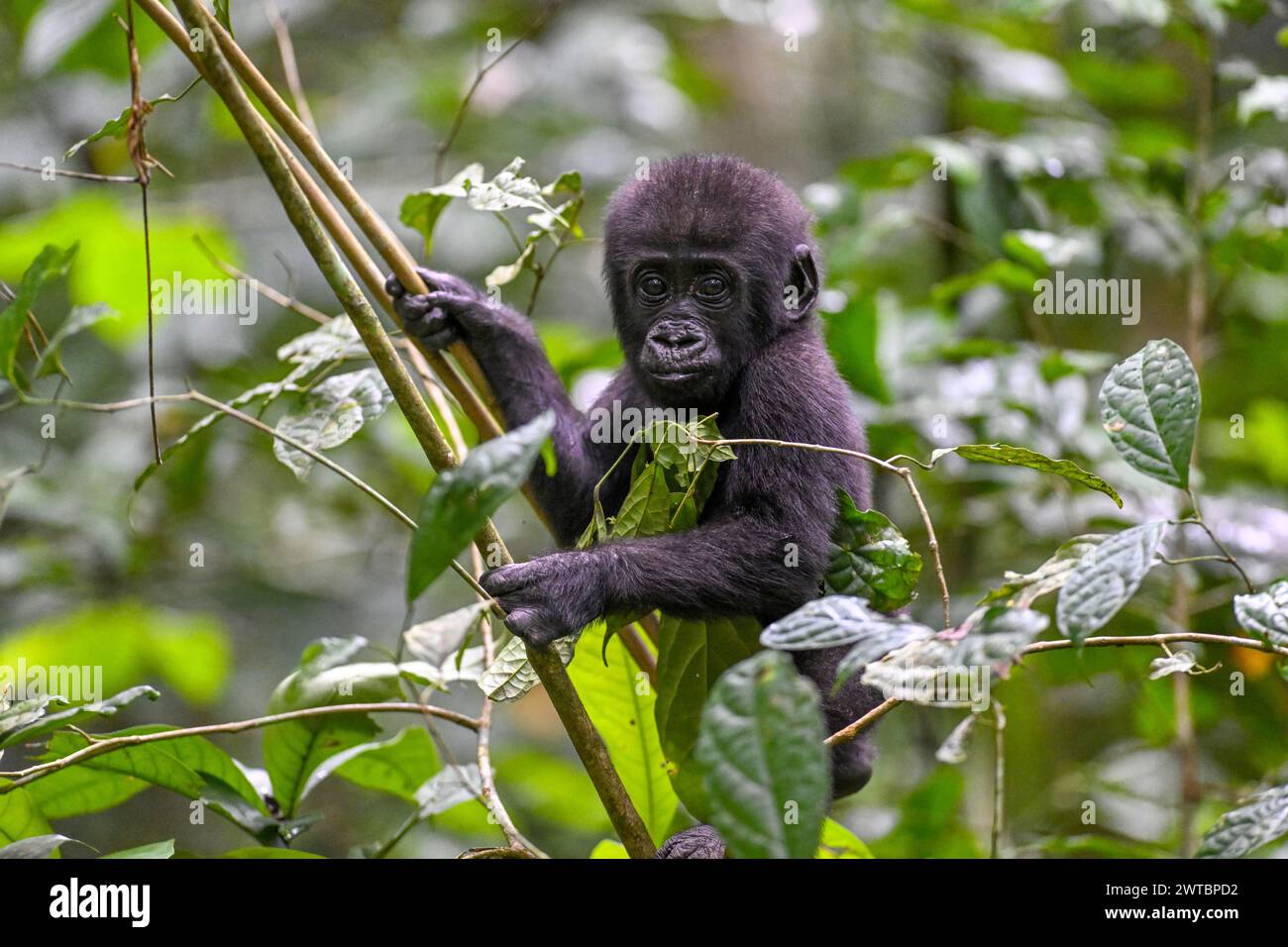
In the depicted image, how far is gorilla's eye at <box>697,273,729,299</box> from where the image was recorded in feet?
11.3

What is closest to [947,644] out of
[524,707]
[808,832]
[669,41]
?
[808,832]

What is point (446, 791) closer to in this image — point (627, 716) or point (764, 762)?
point (627, 716)

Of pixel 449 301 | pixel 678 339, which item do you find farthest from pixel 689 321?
pixel 449 301

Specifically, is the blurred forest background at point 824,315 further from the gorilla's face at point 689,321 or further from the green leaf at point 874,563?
the green leaf at point 874,563

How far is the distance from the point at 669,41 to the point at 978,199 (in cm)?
439

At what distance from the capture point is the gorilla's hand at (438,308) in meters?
3.13

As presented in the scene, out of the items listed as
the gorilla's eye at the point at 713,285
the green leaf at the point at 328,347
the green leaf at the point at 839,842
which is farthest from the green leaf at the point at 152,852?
the gorilla's eye at the point at 713,285

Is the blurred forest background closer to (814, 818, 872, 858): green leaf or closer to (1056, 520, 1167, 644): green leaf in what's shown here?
(814, 818, 872, 858): green leaf

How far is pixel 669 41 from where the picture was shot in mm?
8062

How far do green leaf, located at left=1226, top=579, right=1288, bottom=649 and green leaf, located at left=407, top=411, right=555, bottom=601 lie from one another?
1.20 m

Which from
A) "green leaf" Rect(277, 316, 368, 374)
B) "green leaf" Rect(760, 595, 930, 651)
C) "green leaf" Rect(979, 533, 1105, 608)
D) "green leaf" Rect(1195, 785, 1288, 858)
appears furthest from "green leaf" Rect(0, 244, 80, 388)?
"green leaf" Rect(1195, 785, 1288, 858)

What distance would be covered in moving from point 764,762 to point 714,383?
6.30 ft

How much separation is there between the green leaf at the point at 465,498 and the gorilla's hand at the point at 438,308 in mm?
1524
